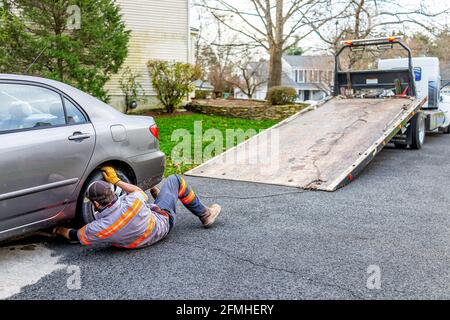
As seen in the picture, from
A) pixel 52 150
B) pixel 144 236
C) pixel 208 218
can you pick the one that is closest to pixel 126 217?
pixel 144 236

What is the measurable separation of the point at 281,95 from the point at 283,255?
12945mm

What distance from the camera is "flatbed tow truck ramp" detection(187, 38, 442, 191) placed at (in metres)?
7.12

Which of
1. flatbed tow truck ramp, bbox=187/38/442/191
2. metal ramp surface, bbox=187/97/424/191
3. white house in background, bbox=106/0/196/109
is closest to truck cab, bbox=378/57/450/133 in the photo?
flatbed tow truck ramp, bbox=187/38/442/191

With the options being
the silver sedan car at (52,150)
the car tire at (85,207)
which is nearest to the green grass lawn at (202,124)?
the silver sedan car at (52,150)

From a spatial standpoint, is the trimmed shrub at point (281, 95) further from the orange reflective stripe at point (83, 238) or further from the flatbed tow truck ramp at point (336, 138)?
the orange reflective stripe at point (83, 238)

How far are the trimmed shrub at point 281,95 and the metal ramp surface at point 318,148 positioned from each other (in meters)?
6.31

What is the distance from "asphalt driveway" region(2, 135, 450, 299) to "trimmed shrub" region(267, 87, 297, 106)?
10.5m

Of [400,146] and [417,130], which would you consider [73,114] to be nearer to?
[417,130]

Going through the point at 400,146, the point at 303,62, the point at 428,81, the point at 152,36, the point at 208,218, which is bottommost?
the point at 208,218

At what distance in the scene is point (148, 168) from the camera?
16.6 ft

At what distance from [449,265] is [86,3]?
11.0 m

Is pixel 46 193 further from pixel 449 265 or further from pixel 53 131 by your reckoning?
pixel 449 265

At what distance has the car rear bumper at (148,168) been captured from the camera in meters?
4.89

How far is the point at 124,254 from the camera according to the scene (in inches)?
158
